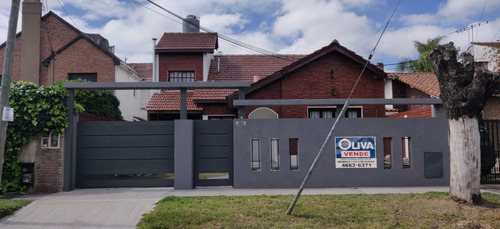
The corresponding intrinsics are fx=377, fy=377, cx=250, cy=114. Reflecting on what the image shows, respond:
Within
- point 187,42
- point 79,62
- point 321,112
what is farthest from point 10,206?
point 79,62

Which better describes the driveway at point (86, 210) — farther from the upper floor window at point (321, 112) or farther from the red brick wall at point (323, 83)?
the upper floor window at point (321, 112)

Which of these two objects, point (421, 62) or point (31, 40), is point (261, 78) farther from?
point (421, 62)

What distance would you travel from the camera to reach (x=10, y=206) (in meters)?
7.82

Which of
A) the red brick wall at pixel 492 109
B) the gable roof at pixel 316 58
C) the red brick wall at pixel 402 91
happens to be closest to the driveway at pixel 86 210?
the gable roof at pixel 316 58

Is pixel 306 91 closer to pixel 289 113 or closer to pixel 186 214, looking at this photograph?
pixel 289 113

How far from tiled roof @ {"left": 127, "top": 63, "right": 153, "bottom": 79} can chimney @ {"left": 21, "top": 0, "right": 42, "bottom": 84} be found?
1017 cm

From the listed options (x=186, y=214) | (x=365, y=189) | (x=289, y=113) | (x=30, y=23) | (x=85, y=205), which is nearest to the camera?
(x=186, y=214)

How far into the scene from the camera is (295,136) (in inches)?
409

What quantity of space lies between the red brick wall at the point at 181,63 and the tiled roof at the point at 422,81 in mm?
10131

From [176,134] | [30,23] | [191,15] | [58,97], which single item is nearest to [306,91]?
[176,134]

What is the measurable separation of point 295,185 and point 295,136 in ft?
4.36

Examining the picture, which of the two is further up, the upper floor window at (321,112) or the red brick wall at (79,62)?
the red brick wall at (79,62)

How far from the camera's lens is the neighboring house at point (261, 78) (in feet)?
51.8

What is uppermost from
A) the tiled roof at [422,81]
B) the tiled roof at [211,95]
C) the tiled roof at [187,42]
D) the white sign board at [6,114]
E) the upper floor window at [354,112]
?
the tiled roof at [187,42]
